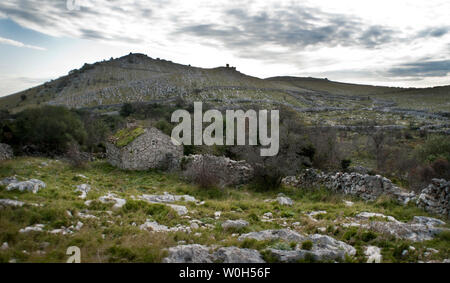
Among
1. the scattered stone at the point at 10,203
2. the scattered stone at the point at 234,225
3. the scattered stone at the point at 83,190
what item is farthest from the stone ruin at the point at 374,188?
the scattered stone at the point at 10,203

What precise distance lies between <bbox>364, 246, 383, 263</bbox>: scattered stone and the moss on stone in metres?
15.0

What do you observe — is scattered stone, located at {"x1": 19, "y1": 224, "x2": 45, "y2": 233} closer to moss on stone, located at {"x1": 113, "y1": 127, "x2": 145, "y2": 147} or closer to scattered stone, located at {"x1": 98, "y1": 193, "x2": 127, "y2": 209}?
scattered stone, located at {"x1": 98, "y1": 193, "x2": 127, "y2": 209}

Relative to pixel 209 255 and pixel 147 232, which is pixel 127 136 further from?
pixel 209 255

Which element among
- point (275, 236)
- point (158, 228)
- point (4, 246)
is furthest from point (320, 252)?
point (4, 246)

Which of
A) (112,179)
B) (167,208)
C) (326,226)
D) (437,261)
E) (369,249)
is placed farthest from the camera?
(112,179)

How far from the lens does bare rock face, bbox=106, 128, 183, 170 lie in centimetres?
1789

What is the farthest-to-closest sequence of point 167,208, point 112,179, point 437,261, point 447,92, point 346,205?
point 447,92 < point 112,179 < point 346,205 < point 167,208 < point 437,261

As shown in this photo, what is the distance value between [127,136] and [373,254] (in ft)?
54.3

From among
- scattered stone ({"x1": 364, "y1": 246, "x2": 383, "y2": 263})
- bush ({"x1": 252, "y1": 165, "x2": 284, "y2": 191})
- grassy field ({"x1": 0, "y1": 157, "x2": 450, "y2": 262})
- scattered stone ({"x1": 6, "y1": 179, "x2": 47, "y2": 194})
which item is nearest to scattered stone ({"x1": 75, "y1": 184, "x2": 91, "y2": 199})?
grassy field ({"x1": 0, "y1": 157, "x2": 450, "y2": 262})

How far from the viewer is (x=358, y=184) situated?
12.5 meters
